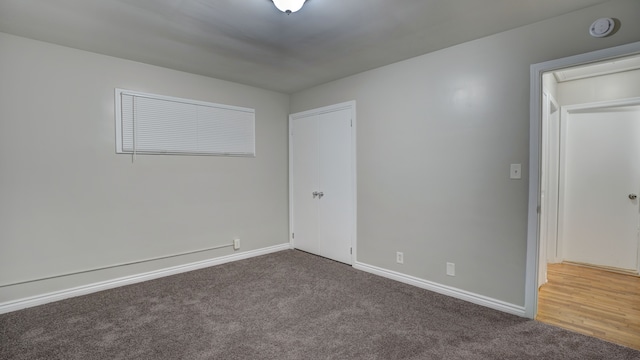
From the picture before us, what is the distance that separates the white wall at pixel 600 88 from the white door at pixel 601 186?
175mm

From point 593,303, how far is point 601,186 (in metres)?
1.82

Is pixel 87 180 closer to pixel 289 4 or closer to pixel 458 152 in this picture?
pixel 289 4

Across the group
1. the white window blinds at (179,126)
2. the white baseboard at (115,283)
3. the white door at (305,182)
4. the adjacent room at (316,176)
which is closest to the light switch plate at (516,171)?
the adjacent room at (316,176)

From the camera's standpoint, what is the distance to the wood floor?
2.30m

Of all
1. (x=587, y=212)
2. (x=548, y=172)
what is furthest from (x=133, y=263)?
(x=587, y=212)

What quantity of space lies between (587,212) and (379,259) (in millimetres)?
2884

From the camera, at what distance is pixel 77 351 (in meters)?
2.04

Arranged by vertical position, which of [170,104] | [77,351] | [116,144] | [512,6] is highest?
[512,6]

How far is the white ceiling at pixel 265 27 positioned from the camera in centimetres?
213

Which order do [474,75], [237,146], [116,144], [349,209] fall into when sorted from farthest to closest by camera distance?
[237,146], [349,209], [116,144], [474,75]

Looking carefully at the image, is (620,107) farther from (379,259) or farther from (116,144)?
(116,144)

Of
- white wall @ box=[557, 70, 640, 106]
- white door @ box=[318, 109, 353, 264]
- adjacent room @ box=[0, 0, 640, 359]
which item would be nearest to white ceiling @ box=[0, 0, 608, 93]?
adjacent room @ box=[0, 0, 640, 359]

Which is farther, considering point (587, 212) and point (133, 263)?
point (587, 212)

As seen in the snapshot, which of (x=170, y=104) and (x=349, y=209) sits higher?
(x=170, y=104)
